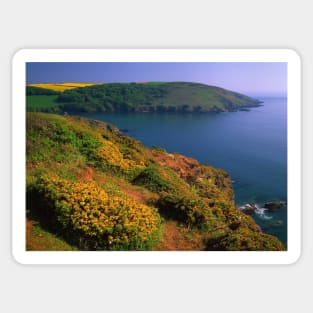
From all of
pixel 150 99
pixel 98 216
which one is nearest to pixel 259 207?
pixel 150 99

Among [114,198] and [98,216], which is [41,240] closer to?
[98,216]

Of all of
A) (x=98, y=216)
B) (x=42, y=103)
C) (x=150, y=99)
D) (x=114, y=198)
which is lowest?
(x=98, y=216)

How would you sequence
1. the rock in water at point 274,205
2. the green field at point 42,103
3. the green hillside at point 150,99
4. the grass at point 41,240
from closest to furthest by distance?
the grass at point 41,240, the green field at point 42,103, the rock in water at point 274,205, the green hillside at point 150,99
